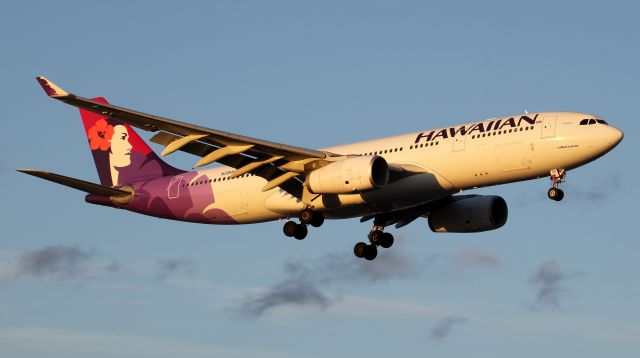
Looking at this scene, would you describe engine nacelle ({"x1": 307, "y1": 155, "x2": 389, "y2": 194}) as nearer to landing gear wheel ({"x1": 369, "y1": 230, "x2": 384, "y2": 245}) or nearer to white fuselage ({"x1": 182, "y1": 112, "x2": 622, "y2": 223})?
white fuselage ({"x1": 182, "y1": 112, "x2": 622, "y2": 223})

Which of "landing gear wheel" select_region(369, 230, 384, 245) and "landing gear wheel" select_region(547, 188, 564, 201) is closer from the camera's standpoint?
"landing gear wheel" select_region(547, 188, 564, 201)

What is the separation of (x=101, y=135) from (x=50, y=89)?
696 inches

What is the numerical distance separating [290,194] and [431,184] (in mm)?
6927

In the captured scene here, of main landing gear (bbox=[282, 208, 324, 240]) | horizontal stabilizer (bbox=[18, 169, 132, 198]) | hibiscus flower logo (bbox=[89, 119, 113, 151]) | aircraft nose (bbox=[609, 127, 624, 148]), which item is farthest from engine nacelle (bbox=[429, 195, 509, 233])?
hibiscus flower logo (bbox=[89, 119, 113, 151])

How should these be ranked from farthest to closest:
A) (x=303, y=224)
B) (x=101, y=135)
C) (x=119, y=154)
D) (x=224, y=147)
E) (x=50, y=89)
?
(x=101, y=135) → (x=119, y=154) → (x=303, y=224) → (x=224, y=147) → (x=50, y=89)

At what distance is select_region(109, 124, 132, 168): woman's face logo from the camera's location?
206ft

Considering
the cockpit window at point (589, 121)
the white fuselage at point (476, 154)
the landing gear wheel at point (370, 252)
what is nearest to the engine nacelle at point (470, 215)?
the landing gear wheel at point (370, 252)

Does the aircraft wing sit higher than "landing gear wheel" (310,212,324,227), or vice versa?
the aircraft wing

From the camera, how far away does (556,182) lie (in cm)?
4934

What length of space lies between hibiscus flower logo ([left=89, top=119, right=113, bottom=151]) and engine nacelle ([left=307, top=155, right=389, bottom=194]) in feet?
57.1

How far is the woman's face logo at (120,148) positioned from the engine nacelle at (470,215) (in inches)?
632

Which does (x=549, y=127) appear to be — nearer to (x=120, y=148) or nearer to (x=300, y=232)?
(x=300, y=232)

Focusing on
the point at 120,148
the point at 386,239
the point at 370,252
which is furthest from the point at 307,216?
the point at 120,148

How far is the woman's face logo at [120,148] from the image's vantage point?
62.9 m
